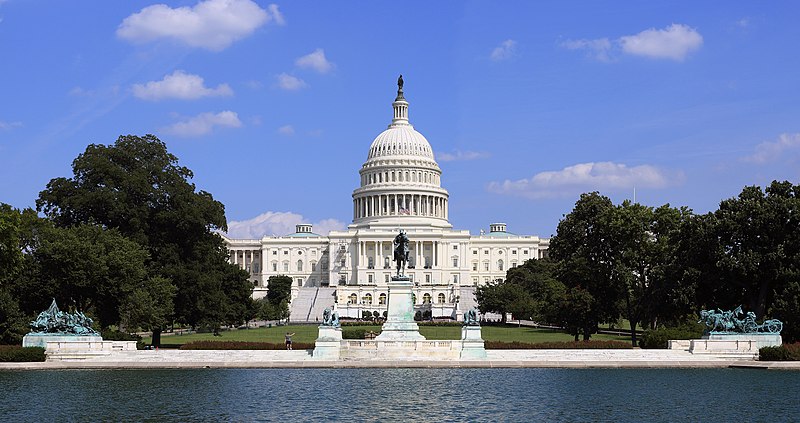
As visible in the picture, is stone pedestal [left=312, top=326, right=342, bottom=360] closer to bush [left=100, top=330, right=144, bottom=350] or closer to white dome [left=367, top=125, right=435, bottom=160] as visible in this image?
bush [left=100, top=330, right=144, bottom=350]

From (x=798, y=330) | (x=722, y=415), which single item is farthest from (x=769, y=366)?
(x=722, y=415)

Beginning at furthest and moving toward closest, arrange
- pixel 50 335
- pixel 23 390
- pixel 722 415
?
pixel 50 335 < pixel 23 390 < pixel 722 415

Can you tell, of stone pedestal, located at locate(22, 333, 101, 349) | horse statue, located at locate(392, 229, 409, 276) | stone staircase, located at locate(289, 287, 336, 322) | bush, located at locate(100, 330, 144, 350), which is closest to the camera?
stone pedestal, located at locate(22, 333, 101, 349)

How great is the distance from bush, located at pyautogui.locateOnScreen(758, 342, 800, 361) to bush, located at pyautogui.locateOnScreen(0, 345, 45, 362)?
3035 centimetres

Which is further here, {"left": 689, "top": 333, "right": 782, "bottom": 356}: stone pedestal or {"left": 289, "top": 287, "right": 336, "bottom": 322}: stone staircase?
{"left": 289, "top": 287, "right": 336, "bottom": 322}: stone staircase

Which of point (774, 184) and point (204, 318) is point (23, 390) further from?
point (774, 184)

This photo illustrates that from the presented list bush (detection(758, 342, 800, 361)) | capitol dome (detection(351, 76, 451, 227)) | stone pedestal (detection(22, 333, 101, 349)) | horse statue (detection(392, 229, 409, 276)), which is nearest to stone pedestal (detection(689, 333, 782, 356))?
bush (detection(758, 342, 800, 361))

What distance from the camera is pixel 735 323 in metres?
46.8

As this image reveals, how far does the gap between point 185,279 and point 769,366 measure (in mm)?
33364

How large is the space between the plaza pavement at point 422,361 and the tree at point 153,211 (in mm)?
14255

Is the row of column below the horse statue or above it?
above

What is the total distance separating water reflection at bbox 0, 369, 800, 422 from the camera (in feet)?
90.9

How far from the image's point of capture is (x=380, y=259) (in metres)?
168

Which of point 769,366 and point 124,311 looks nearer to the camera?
point 769,366
